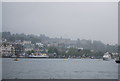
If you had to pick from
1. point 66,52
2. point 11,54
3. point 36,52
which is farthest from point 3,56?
point 66,52

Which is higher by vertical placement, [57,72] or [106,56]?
[106,56]

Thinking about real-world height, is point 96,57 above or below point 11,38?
below

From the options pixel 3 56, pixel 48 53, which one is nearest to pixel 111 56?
pixel 48 53

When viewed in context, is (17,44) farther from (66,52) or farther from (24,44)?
(66,52)

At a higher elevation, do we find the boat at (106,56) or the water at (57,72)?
the boat at (106,56)

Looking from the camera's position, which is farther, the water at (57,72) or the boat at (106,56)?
the boat at (106,56)

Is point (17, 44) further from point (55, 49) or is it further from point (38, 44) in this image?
point (55, 49)

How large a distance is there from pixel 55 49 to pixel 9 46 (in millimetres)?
9694

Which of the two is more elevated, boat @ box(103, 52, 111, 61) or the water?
boat @ box(103, 52, 111, 61)

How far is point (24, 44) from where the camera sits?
5775 centimetres

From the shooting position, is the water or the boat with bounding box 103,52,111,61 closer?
the water

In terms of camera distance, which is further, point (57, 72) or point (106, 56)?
point (106, 56)

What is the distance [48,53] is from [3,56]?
10.0m

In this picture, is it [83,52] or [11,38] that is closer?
[11,38]
